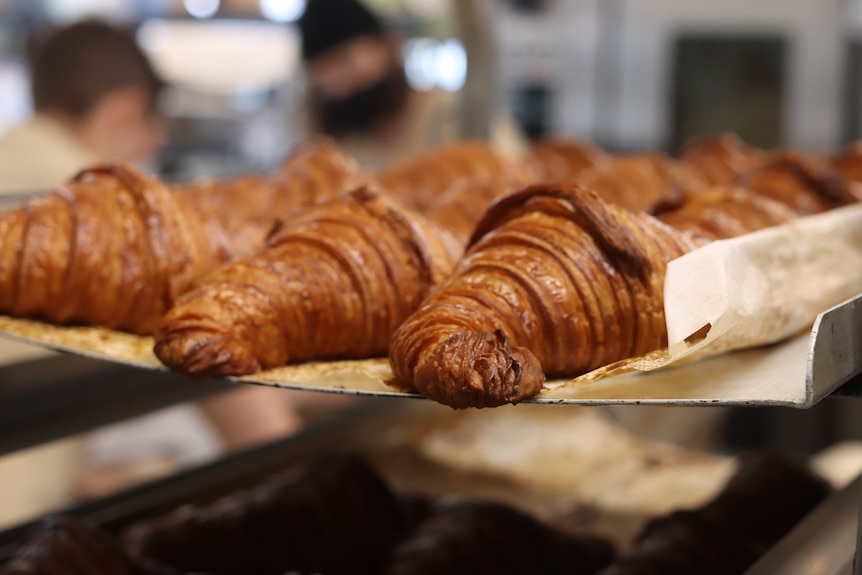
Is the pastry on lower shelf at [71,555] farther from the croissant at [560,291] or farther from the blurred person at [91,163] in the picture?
the croissant at [560,291]

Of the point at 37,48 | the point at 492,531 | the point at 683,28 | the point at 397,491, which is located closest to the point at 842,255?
the point at 492,531

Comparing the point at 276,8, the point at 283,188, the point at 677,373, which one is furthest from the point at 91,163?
the point at 276,8

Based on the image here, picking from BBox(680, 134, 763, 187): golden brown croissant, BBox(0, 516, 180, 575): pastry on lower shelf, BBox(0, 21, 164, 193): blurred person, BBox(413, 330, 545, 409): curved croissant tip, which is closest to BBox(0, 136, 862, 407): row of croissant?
BBox(413, 330, 545, 409): curved croissant tip

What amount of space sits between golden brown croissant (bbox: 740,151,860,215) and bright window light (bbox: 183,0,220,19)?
4.48 m

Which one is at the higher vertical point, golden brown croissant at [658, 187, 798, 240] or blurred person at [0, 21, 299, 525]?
golden brown croissant at [658, 187, 798, 240]

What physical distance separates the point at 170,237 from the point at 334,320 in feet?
0.84

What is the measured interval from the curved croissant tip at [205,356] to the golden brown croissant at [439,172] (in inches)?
33.9

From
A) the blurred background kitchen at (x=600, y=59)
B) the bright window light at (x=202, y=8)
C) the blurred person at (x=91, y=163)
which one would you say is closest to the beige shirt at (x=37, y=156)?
the blurred person at (x=91, y=163)

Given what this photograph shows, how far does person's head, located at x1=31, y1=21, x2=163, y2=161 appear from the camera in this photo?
3305mm

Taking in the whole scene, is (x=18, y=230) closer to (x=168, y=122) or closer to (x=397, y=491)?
(x=397, y=491)

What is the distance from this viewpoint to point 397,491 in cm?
185

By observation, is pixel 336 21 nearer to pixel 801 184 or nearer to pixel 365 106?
pixel 365 106

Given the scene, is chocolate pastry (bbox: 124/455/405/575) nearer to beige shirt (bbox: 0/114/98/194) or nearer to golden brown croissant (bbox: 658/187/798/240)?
golden brown croissant (bbox: 658/187/798/240)

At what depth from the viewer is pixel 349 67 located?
405cm
